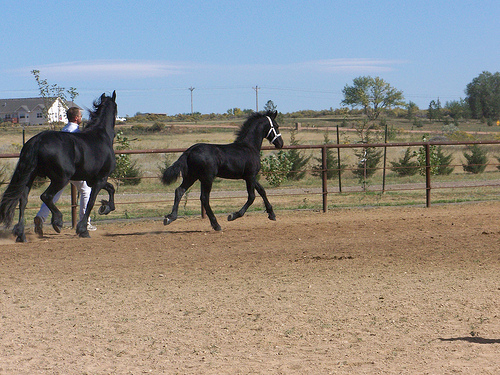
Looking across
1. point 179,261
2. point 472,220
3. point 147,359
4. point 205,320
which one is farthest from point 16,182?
point 472,220

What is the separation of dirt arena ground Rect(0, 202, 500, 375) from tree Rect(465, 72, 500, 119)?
91862 millimetres

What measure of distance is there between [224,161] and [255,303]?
15.3 feet

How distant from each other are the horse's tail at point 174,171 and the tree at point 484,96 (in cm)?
9246

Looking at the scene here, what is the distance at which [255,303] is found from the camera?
5621 mm

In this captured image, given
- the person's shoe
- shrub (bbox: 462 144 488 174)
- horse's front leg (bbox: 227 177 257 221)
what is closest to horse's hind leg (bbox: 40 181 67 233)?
the person's shoe

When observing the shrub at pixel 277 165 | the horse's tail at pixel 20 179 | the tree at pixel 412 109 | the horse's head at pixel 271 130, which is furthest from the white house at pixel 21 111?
the horse's tail at pixel 20 179

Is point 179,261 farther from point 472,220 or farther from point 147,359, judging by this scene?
point 472,220

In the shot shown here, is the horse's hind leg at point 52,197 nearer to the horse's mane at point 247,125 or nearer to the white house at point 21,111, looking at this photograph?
the horse's mane at point 247,125

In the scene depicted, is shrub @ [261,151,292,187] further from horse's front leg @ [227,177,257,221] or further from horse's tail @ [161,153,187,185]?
horse's tail @ [161,153,187,185]

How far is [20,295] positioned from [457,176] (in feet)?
70.9

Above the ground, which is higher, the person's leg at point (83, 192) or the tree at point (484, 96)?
the tree at point (484, 96)

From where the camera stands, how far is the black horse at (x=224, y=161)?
32.2ft

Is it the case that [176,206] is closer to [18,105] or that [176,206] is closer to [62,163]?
[62,163]

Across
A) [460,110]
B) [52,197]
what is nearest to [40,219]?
[52,197]
